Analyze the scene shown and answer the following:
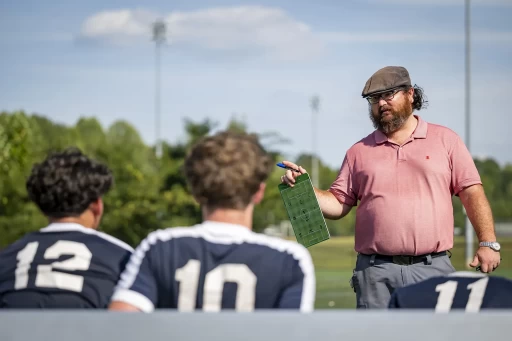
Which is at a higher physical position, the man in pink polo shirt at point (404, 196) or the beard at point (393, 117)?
the beard at point (393, 117)

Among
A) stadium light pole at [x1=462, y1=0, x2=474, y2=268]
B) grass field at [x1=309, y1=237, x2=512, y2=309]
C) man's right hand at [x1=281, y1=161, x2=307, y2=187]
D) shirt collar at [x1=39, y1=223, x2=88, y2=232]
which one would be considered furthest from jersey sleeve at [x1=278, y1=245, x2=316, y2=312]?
stadium light pole at [x1=462, y1=0, x2=474, y2=268]

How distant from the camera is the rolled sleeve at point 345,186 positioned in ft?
16.8

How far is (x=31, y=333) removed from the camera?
7.21 feet

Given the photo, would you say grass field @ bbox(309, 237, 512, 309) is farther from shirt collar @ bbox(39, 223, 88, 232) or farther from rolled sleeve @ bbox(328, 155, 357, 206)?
shirt collar @ bbox(39, 223, 88, 232)

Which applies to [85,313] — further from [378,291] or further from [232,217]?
[378,291]

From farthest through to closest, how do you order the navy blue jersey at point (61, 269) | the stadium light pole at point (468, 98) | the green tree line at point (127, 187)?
1. the green tree line at point (127, 187)
2. the stadium light pole at point (468, 98)
3. the navy blue jersey at point (61, 269)

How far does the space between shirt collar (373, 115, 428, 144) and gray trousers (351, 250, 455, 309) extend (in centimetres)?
62

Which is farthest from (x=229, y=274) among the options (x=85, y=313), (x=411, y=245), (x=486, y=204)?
(x=486, y=204)

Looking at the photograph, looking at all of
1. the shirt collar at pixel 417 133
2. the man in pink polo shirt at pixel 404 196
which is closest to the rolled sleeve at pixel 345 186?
the man in pink polo shirt at pixel 404 196

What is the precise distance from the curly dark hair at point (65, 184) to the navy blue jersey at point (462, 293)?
3.77 feet

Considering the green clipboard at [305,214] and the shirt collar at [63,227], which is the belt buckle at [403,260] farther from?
the shirt collar at [63,227]

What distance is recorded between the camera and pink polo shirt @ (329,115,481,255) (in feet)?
15.4

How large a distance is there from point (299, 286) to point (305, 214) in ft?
6.50

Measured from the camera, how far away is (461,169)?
4.82 m
